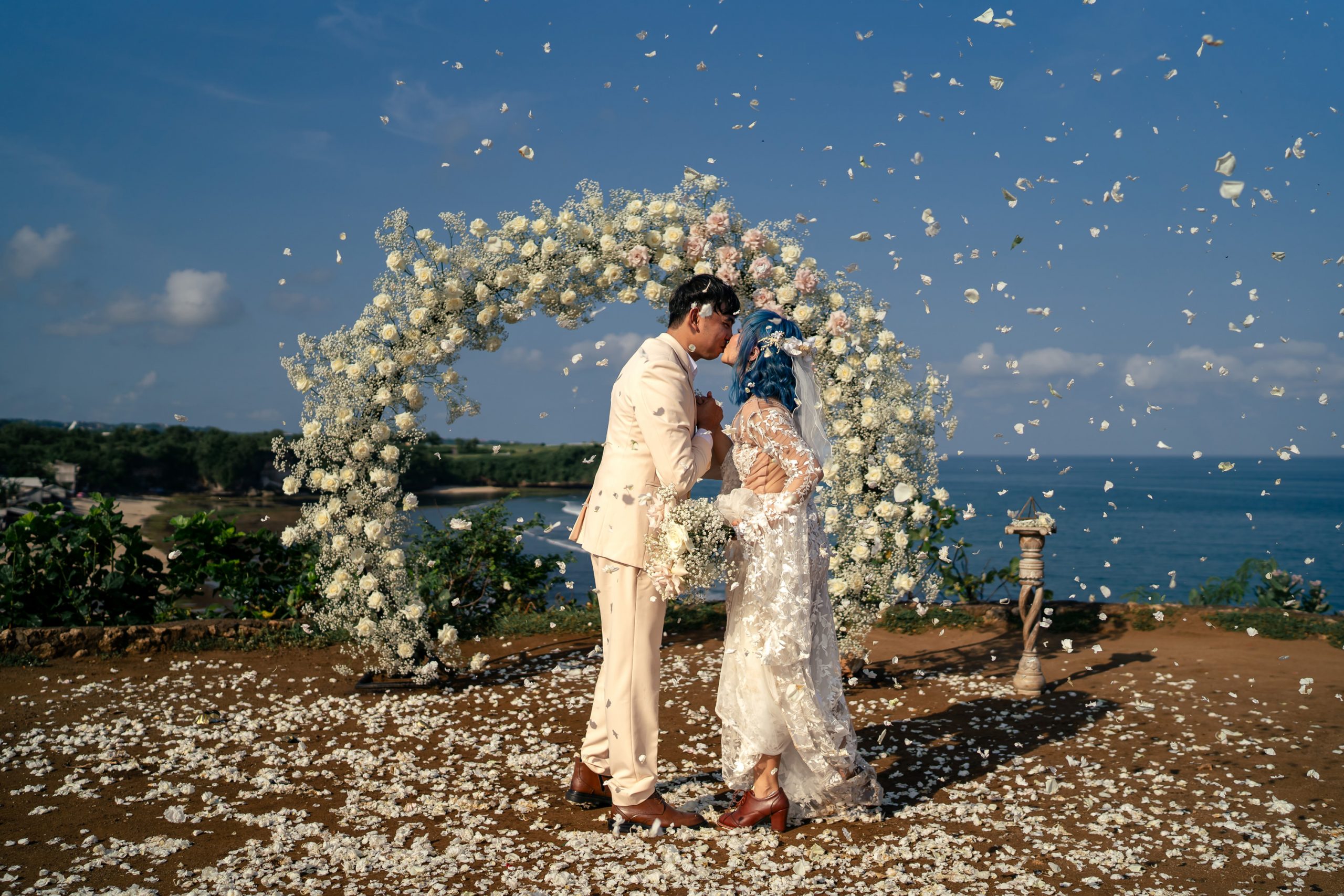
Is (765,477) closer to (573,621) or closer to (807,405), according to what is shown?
(807,405)

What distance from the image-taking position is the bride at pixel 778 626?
12.8 feet

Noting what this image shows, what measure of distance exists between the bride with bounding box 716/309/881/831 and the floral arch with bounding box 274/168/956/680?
6.55ft

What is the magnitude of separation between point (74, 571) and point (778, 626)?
6790 millimetres

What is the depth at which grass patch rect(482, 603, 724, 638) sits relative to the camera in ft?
26.0

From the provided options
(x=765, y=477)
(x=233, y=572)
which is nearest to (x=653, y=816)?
(x=765, y=477)

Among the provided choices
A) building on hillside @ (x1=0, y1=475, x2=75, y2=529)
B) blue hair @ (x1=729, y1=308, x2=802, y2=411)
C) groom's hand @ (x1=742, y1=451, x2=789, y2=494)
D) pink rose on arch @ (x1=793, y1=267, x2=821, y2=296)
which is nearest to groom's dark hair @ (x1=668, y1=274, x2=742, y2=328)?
blue hair @ (x1=729, y1=308, x2=802, y2=411)

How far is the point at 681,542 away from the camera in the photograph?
3.63 metres

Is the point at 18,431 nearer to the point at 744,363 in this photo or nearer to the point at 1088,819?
the point at 744,363

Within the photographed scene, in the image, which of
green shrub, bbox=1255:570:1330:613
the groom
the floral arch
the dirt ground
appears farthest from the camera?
green shrub, bbox=1255:570:1330:613

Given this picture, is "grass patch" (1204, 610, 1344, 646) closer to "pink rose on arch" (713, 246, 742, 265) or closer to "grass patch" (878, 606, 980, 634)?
"grass patch" (878, 606, 980, 634)

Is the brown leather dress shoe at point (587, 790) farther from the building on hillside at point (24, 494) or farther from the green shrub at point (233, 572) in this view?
the building on hillside at point (24, 494)

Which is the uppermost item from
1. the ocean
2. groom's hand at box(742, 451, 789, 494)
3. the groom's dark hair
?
the groom's dark hair

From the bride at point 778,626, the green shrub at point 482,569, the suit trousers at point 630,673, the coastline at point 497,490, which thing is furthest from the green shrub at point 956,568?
the suit trousers at point 630,673

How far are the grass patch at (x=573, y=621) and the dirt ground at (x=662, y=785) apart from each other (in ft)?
2.31
